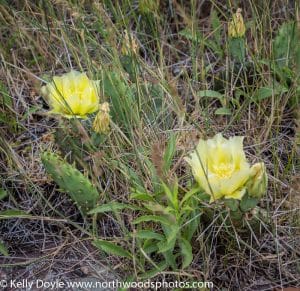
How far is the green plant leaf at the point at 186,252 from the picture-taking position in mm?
1243

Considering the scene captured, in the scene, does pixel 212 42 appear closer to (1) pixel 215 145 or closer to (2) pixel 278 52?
(2) pixel 278 52

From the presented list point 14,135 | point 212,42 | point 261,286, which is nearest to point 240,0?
point 212,42

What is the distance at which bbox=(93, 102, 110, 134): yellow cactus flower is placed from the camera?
131 cm

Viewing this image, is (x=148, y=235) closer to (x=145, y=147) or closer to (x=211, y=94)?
(x=145, y=147)

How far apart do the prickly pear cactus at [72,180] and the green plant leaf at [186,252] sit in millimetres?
264

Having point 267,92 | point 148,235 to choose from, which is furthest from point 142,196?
point 267,92

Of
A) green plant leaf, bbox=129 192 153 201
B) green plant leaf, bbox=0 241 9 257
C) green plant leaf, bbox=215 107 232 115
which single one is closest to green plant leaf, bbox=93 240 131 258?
green plant leaf, bbox=129 192 153 201

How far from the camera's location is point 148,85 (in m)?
1.69

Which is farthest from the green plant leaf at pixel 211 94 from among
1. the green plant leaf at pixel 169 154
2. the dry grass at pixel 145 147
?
the green plant leaf at pixel 169 154

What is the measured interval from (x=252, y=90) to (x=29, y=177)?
2.28ft

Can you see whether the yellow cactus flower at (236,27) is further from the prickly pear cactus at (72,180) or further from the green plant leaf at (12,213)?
the green plant leaf at (12,213)

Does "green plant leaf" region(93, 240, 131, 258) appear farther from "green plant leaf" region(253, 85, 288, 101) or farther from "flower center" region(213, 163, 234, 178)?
"green plant leaf" region(253, 85, 288, 101)

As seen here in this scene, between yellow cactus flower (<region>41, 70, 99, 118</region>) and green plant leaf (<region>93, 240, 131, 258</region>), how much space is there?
0.32m

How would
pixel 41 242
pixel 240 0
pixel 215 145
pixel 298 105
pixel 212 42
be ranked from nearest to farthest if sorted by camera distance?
1. pixel 215 145
2. pixel 41 242
3. pixel 298 105
4. pixel 212 42
5. pixel 240 0
